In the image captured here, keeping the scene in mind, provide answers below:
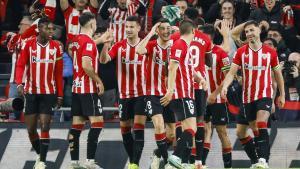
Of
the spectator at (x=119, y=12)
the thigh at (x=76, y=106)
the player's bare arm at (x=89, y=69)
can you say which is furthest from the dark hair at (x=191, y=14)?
the spectator at (x=119, y=12)

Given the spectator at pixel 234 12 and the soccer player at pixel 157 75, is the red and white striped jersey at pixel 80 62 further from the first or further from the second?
the spectator at pixel 234 12

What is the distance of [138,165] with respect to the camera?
20297 millimetres

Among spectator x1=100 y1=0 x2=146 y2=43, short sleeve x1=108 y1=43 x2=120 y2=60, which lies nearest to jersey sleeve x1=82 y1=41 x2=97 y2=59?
short sleeve x1=108 y1=43 x2=120 y2=60

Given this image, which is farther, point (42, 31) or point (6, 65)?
point (6, 65)

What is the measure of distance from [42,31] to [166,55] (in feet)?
7.29

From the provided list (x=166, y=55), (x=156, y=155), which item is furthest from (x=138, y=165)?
(x=166, y=55)

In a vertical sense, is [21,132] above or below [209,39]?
below

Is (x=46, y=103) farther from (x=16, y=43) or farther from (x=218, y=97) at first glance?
(x=16, y=43)

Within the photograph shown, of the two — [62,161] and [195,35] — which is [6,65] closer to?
[62,161]

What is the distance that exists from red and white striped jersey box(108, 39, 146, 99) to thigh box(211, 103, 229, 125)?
4.20 ft

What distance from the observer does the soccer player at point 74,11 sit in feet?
76.9

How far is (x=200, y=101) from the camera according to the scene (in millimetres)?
19891

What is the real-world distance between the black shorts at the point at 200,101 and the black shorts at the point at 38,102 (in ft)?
8.60

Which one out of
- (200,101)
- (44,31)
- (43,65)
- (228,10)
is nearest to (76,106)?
(43,65)
